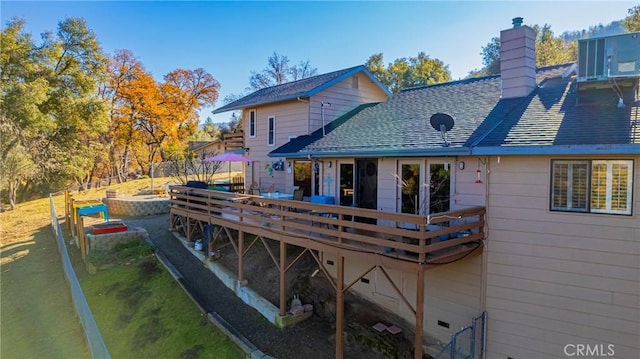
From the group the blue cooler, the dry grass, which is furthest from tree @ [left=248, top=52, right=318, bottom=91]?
the blue cooler

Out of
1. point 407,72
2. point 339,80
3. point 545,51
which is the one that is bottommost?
point 339,80

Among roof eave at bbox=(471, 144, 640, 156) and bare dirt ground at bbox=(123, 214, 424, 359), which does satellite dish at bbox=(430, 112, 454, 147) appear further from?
bare dirt ground at bbox=(123, 214, 424, 359)

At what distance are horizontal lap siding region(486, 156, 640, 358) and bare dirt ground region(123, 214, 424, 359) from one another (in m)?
2.41

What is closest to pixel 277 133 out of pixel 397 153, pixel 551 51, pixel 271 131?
pixel 271 131

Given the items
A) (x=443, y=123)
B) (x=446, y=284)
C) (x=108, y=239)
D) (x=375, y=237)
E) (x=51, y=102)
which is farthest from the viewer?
(x=51, y=102)

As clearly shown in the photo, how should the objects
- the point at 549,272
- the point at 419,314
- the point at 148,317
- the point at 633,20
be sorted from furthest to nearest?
1. the point at 633,20
2. the point at 148,317
3. the point at 549,272
4. the point at 419,314

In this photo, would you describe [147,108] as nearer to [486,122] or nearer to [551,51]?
[486,122]

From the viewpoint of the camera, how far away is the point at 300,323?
8.98 metres

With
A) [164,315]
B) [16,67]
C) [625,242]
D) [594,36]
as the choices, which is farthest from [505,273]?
[16,67]

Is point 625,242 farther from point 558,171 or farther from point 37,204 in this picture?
point 37,204

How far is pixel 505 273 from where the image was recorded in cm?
696

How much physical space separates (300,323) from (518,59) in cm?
852

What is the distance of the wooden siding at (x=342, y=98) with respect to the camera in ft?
45.0

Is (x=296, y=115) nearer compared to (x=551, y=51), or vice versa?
(x=296, y=115)
